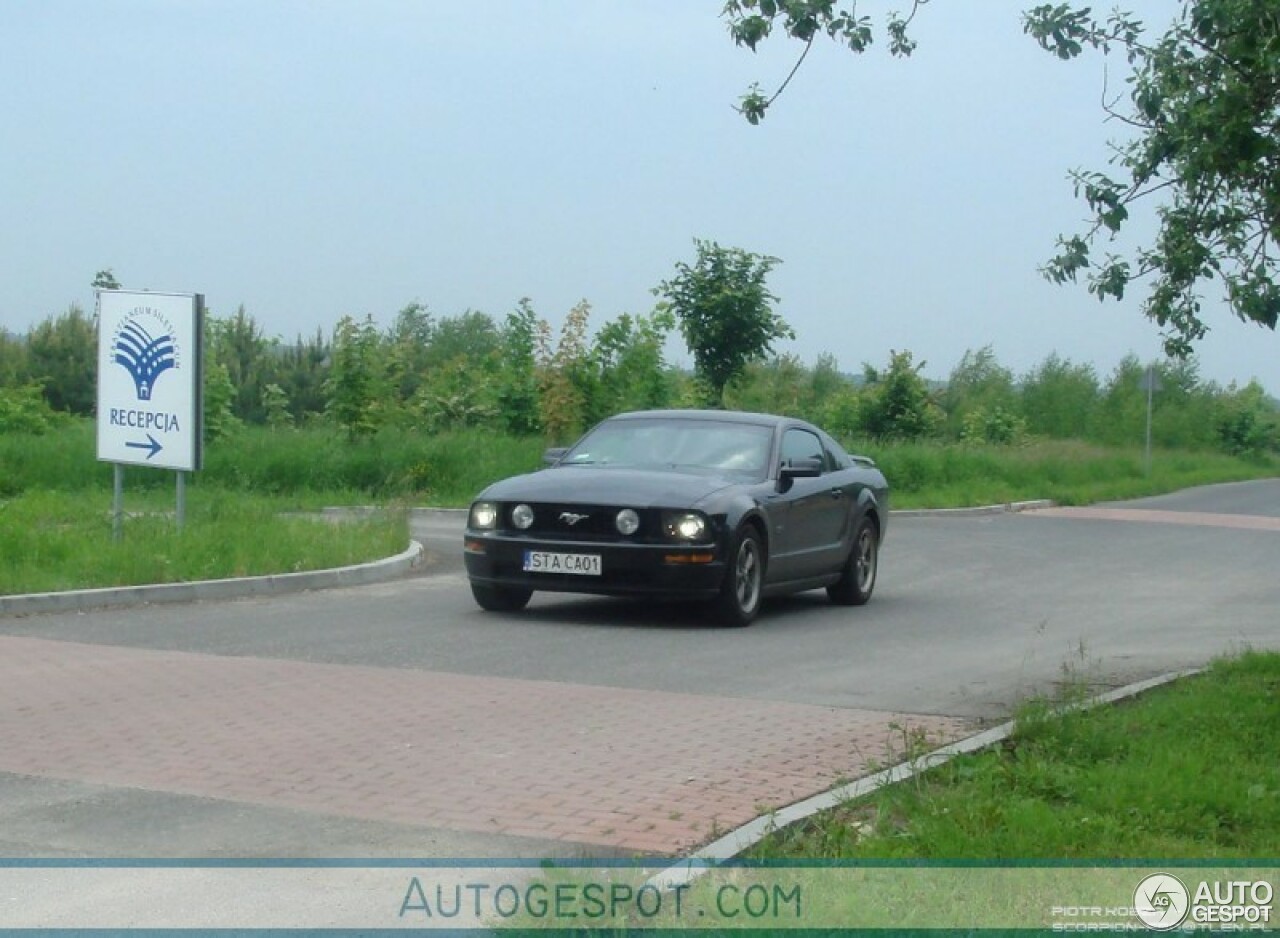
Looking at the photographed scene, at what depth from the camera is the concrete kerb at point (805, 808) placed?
5715 millimetres

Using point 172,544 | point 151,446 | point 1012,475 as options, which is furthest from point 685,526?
point 1012,475

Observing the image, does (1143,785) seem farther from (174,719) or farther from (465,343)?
(465,343)

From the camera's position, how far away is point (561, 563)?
12.6 metres

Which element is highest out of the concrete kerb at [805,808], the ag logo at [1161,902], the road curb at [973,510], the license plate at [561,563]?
the license plate at [561,563]

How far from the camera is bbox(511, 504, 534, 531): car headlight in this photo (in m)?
12.8

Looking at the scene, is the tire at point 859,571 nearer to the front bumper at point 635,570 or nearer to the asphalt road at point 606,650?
the asphalt road at point 606,650

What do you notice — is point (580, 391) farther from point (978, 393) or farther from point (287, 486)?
point (978, 393)

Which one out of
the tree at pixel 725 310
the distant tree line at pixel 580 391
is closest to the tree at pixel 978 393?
the distant tree line at pixel 580 391

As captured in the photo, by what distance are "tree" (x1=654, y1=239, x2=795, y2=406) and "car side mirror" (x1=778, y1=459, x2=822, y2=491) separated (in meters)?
20.1

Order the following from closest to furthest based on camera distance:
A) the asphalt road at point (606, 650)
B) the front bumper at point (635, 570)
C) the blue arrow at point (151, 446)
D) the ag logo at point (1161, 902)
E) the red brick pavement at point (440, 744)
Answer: the ag logo at point (1161, 902)
the asphalt road at point (606, 650)
the red brick pavement at point (440, 744)
the front bumper at point (635, 570)
the blue arrow at point (151, 446)

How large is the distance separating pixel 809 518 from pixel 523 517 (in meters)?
2.46

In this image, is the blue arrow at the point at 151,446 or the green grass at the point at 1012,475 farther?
the green grass at the point at 1012,475

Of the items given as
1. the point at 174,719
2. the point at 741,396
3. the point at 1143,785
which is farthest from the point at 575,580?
the point at 741,396

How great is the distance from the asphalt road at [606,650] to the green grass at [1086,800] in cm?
89
